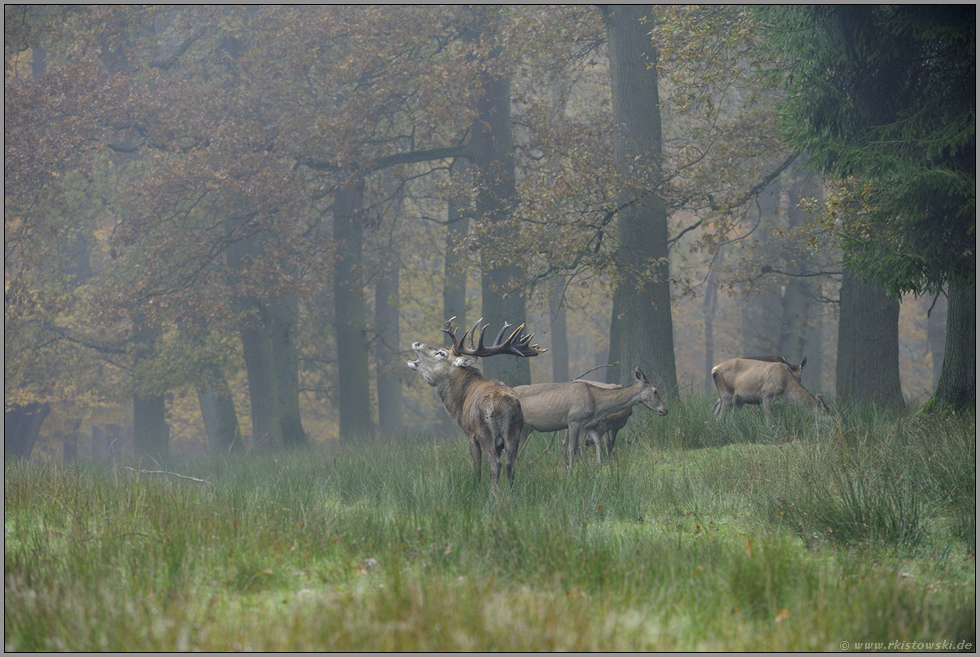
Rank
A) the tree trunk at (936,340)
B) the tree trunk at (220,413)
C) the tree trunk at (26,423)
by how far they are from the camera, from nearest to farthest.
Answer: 1. the tree trunk at (220,413)
2. the tree trunk at (936,340)
3. the tree trunk at (26,423)

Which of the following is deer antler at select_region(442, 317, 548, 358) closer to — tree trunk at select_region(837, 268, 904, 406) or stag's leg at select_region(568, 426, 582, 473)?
stag's leg at select_region(568, 426, 582, 473)

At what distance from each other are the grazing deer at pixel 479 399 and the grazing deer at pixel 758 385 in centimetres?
405

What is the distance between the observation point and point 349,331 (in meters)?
21.2

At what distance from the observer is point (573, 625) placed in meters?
4.28

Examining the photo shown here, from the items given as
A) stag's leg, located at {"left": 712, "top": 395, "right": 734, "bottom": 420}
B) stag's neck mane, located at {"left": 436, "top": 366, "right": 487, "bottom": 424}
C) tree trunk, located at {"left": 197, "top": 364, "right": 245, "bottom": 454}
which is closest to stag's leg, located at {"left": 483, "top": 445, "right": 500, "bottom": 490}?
stag's neck mane, located at {"left": 436, "top": 366, "right": 487, "bottom": 424}

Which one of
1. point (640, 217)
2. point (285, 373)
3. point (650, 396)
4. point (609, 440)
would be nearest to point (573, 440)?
point (609, 440)

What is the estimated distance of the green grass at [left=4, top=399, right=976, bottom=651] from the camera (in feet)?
14.1

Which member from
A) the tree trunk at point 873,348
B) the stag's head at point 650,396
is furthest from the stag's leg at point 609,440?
the tree trunk at point 873,348

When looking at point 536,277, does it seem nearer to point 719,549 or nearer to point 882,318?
point 882,318

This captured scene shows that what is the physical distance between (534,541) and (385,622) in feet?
5.17

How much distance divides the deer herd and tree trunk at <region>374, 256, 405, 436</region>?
1361 cm

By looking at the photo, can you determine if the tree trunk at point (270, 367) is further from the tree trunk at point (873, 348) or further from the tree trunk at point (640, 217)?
the tree trunk at point (873, 348)

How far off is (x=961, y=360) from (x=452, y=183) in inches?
382

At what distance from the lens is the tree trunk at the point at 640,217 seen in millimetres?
13898
